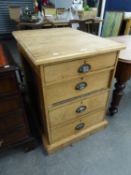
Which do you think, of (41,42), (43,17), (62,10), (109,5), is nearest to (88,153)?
(41,42)

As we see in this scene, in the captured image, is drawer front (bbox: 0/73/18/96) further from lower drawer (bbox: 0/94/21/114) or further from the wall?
the wall

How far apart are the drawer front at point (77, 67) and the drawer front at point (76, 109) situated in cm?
24

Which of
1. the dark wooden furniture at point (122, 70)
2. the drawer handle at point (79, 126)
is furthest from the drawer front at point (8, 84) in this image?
the dark wooden furniture at point (122, 70)

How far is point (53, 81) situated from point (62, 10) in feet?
8.13

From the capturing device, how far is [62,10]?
2766 millimetres

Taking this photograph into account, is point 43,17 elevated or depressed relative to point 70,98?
elevated

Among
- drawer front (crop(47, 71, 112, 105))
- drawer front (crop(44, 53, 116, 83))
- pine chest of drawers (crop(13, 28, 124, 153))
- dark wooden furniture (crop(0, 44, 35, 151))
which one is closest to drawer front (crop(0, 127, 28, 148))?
dark wooden furniture (crop(0, 44, 35, 151))

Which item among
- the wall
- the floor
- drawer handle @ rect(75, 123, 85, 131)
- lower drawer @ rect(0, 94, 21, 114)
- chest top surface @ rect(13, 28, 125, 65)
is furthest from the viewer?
the wall

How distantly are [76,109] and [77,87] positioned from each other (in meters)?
0.19

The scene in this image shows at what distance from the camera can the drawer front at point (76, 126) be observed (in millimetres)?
1069

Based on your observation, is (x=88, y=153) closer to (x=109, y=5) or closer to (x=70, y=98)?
(x=70, y=98)

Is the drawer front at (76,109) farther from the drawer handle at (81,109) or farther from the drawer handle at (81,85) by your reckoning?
the drawer handle at (81,85)

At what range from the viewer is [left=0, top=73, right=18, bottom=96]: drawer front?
72 cm

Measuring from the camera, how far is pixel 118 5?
11.3 feet
